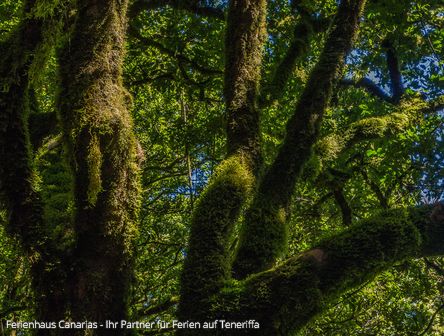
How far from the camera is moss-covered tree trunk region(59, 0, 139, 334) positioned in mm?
3293

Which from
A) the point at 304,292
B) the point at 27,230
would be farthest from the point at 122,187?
the point at 304,292

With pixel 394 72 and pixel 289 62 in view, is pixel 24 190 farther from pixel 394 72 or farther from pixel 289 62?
pixel 394 72

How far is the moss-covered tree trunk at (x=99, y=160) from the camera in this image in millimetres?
3293

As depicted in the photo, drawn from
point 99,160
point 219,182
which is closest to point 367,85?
point 219,182

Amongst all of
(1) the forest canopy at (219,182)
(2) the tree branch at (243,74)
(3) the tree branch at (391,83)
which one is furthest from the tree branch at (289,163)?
(3) the tree branch at (391,83)

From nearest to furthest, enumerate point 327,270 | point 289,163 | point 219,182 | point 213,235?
point 327,270 → point 213,235 → point 219,182 → point 289,163

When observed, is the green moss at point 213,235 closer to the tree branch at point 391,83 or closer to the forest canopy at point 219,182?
the forest canopy at point 219,182

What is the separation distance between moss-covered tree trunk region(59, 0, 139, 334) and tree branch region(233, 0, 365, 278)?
3.84 ft

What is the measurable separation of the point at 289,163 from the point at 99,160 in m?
1.93

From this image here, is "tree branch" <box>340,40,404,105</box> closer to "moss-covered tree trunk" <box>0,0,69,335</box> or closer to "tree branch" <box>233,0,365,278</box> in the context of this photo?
"tree branch" <box>233,0,365,278</box>

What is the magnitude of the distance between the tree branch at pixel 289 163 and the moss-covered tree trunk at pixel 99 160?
3.84 ft

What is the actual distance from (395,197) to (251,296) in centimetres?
684

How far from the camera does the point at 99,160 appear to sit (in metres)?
3.43

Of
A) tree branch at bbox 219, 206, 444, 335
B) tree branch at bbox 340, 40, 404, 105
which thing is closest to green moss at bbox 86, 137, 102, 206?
tree branch at bbox 219, 206, 444, 335
